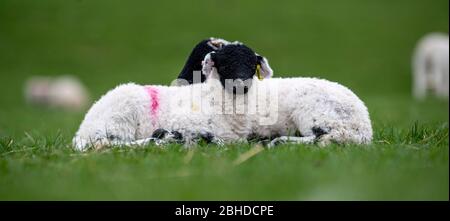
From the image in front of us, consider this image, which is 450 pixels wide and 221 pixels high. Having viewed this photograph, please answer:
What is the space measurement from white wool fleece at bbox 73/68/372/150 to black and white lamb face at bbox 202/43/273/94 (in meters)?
0.12

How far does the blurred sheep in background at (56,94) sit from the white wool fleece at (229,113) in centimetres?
2202

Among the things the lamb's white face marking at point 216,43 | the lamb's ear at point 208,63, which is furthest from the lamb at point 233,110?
the lamb's white face marking at point 216,43

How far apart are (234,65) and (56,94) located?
2354 cm

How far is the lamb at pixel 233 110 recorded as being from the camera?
690 centimetres

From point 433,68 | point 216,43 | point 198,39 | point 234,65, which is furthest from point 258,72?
point 198,39

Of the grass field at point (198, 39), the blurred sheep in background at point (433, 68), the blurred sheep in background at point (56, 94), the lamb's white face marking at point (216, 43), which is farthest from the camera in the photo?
the grass field at point (198, 39)

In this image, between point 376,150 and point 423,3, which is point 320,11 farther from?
point 376,150

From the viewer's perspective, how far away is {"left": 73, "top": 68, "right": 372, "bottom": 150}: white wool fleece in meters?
6.92

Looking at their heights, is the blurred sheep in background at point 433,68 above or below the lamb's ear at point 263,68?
above

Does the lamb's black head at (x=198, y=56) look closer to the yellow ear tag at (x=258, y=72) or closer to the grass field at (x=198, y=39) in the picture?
the yellow ear tag at (x=258, y=72)

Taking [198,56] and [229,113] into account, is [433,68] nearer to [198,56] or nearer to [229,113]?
[198,56]

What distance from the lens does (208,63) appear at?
7148 millimetres

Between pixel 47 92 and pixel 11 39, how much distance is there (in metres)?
10.1

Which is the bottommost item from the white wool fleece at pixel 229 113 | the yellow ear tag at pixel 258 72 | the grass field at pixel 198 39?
the white wool fleece at pixel 229 113
